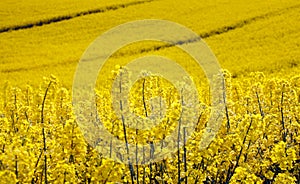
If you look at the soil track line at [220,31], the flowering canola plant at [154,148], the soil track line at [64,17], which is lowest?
the flowering canola plant at [154,148]

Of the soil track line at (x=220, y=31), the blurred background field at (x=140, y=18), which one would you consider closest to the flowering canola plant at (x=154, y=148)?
the blurred background field at (x=140, y=18)

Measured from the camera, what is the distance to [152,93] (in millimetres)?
6879

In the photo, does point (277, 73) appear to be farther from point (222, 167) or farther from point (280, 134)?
point (222, 167)

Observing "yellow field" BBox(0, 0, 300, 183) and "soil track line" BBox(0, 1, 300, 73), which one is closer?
"yellow field" BBox(0, 0, 300, 183)

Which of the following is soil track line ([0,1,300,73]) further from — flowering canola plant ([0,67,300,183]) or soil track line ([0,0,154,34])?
flowering canola plant ([0,67,300,183])

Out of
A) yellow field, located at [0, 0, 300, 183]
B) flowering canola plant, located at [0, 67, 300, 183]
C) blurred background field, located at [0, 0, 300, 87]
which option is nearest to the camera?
flowering canola plant, located at [0, 67, 300, 183]

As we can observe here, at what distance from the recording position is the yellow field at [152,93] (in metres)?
4.72

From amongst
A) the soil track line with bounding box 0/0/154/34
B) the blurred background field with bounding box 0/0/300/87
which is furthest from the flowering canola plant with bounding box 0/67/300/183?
the soil track line with bounding box 0/0/154/34

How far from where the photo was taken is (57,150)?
15.6ft

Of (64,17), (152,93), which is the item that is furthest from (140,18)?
(152,93)

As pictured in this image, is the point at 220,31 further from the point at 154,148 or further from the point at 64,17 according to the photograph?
the point at 154,148

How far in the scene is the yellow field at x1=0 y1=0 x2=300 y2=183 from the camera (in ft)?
15.5

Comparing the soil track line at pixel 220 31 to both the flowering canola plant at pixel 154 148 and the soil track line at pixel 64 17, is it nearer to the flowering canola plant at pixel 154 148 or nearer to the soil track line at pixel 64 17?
the soil track line at pixel 64 17

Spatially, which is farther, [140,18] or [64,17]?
[64,17]
